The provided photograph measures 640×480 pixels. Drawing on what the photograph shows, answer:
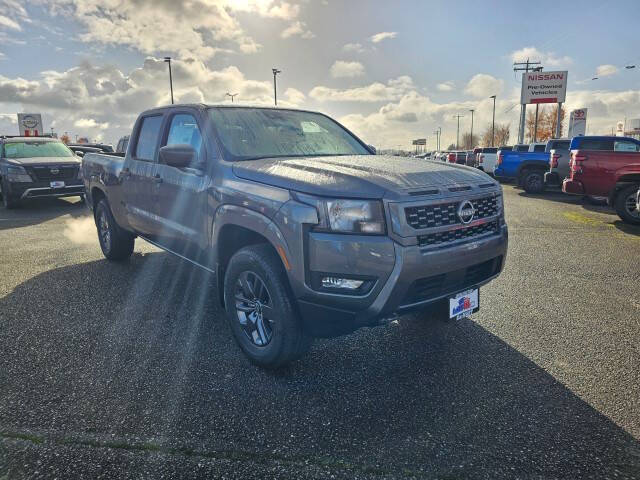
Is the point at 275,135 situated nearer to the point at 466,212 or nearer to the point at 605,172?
the point at 466,212

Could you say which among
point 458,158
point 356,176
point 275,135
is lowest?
point 458,158

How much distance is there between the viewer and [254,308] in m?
3.15

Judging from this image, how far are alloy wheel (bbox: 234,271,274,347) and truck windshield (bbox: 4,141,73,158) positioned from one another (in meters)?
10.9

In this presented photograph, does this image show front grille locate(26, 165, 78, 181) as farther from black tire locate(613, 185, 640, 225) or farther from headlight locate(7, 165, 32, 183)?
black tire locate(613, 185, 640, 225)

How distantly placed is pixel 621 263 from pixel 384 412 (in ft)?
16.2

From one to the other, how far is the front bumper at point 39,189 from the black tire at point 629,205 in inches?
468

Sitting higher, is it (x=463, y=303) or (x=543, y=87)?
(x=543, y=87)

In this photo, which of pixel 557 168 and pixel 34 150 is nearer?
pixel 34 150

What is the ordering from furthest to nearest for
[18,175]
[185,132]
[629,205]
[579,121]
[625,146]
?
1. [579,121]
2. [625,146]
3. [18,175]
4. [629,205]
5. [185,132]

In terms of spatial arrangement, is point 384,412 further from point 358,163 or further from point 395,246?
point 358,163

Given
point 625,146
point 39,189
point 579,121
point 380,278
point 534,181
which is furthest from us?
point 579,121

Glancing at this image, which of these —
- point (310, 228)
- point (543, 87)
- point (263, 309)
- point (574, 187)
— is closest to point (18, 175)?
point (263, 309)

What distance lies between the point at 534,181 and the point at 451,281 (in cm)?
1498

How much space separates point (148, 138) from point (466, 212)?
342cm
